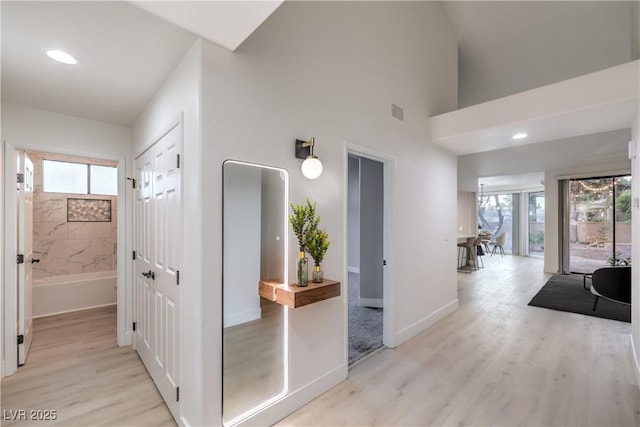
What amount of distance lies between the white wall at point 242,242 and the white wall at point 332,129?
Result: 90mm

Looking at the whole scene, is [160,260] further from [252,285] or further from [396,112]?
[396,112]

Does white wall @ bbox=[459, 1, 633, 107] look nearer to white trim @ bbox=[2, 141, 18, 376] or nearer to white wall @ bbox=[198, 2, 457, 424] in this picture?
white wall @ bbox=[198, 2, 457, 424]

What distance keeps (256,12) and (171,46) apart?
0.68m

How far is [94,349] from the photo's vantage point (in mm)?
3238

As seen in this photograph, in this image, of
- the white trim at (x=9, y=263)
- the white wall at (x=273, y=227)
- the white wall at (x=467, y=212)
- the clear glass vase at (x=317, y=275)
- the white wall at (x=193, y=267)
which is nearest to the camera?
the white wall at (x=193, y=267)

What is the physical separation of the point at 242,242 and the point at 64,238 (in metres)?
4.44

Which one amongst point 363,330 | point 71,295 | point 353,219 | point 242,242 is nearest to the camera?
point 242,242

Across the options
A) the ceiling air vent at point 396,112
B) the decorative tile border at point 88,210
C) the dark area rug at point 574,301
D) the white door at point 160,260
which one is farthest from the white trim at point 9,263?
the dark area rug at point 574,301

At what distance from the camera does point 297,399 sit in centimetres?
225

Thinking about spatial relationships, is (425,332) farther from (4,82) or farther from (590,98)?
(4,82)

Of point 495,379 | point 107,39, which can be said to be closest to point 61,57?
point 107,39

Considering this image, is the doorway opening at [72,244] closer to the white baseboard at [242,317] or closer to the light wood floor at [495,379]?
the white baseboard at [242,317]

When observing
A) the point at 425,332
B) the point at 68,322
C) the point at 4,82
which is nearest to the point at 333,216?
the point at 425,332

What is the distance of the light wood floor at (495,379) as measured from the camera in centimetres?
219
